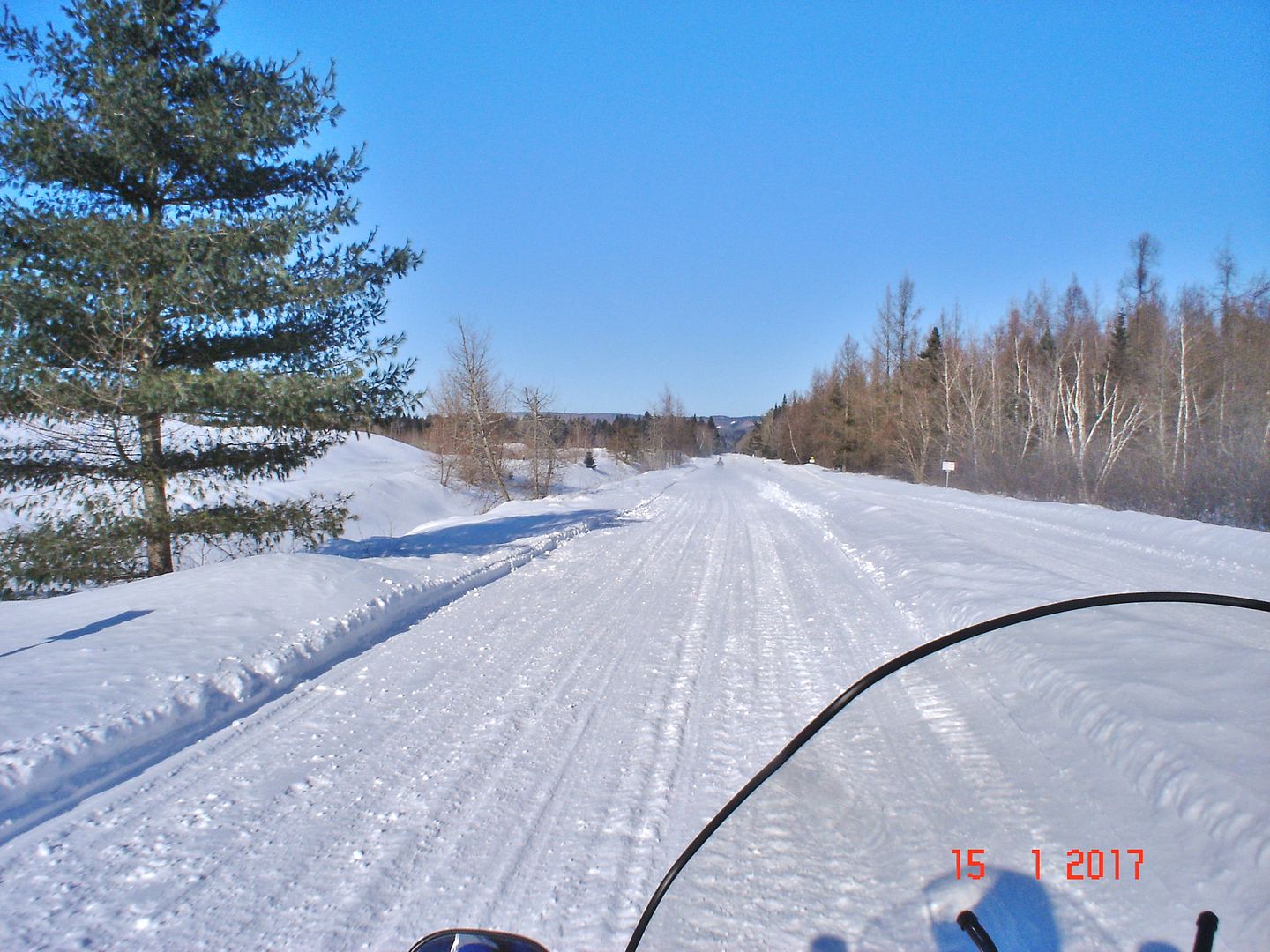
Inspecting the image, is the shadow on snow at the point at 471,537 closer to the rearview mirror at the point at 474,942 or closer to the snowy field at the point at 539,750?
the snowy field at the point at 539,750

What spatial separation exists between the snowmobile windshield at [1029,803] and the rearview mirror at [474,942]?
0.38 meters

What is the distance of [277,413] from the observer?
9180 millimetres

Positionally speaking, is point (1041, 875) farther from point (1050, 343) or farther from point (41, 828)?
point (1050, 343)

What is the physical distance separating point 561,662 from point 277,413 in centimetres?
605

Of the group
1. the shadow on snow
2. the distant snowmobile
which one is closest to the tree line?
the shadow on snow

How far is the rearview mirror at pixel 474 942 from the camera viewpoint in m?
1.48

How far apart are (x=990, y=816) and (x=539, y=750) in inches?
114

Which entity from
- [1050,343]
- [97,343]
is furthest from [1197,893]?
[1050,343]

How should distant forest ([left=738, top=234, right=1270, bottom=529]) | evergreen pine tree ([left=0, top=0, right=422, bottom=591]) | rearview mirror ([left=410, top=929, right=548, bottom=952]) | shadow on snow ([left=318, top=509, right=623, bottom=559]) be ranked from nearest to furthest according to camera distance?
rearview mirror ([left=410, top=929, right=548, bottom=952]), evergreen pine tree ([left=0, top=0, right=422, bottom=591]), shadow on snow ([left=318, top=509, right=623, bottom=559]), distant forest ([left=738, top=234, right=1270, bottom=529])

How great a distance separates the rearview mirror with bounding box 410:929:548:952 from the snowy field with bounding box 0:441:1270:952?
91cm

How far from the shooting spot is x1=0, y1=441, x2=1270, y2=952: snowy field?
1.78 m

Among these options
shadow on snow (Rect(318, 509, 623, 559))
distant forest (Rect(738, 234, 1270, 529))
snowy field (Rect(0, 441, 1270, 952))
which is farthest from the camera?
distant forest (Rect(738, 234, 1270, 529))
